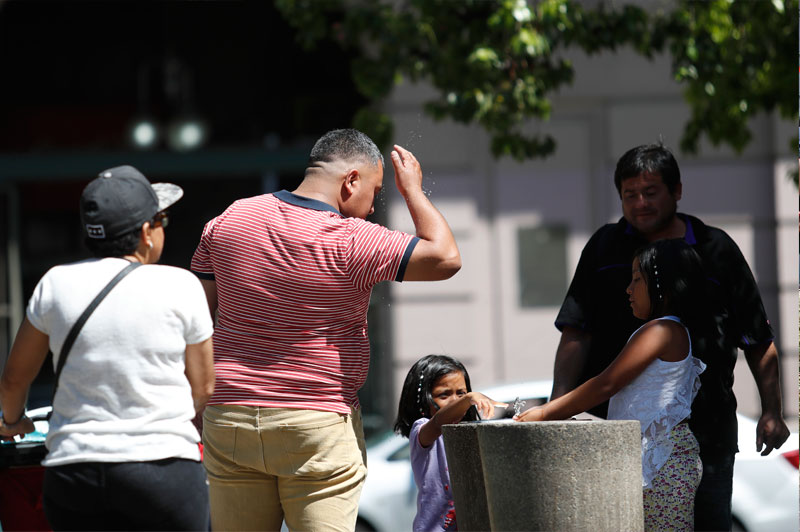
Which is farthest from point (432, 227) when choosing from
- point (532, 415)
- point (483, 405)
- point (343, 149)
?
point (532, 415)

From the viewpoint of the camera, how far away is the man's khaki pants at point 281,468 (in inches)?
130

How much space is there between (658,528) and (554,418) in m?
0.48

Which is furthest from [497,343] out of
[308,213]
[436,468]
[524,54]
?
[308,213]

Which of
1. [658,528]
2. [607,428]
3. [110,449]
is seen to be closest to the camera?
[110,449]

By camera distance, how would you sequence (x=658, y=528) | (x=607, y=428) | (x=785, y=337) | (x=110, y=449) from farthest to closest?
(x=785, y=337)
(x=658, y=528)
(x=607, y=428)
(x=110, y=449)

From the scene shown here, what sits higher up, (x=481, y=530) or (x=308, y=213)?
(x=308, y=213)

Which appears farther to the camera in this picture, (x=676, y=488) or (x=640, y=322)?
(x=640, y=322)

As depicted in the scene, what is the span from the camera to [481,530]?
3.61 m

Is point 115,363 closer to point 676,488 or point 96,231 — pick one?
point 96,231

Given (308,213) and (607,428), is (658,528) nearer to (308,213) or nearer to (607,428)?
(607,428)

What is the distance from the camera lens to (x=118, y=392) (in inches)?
113

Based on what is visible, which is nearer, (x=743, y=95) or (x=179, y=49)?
(x=743, y=95)

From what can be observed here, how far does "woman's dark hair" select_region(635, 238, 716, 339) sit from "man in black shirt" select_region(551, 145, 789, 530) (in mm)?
110

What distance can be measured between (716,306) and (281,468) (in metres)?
1.58
